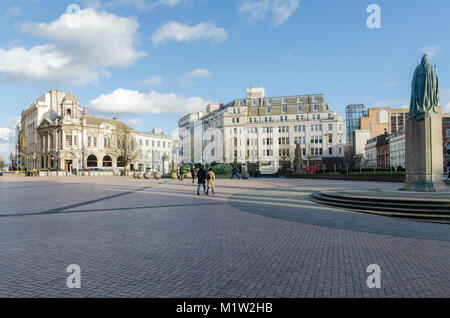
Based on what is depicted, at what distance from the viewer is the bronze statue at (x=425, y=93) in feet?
50.5

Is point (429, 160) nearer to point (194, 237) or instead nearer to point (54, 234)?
point (194, 237)

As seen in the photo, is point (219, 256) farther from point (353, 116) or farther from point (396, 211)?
point (353, 116)

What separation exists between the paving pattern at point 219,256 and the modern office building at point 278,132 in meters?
61.2

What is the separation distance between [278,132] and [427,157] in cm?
6263

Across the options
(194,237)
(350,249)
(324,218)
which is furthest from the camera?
(324,218)

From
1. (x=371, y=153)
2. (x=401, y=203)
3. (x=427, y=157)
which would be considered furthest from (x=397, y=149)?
(x=401, y=203)

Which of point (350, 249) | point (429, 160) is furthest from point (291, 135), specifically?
point (350, 249)

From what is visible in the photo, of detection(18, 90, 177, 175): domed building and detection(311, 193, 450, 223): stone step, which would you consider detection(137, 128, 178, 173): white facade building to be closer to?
detection(18, 90, 177, 175): domed building

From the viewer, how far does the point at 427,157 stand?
15133 mm

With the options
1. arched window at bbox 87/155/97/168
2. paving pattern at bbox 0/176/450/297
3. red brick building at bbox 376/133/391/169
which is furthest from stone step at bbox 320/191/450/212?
arched window at bbox 87/155/97/168

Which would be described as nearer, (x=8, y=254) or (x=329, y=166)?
(x=8, y=254)

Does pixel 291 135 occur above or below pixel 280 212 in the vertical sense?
above
